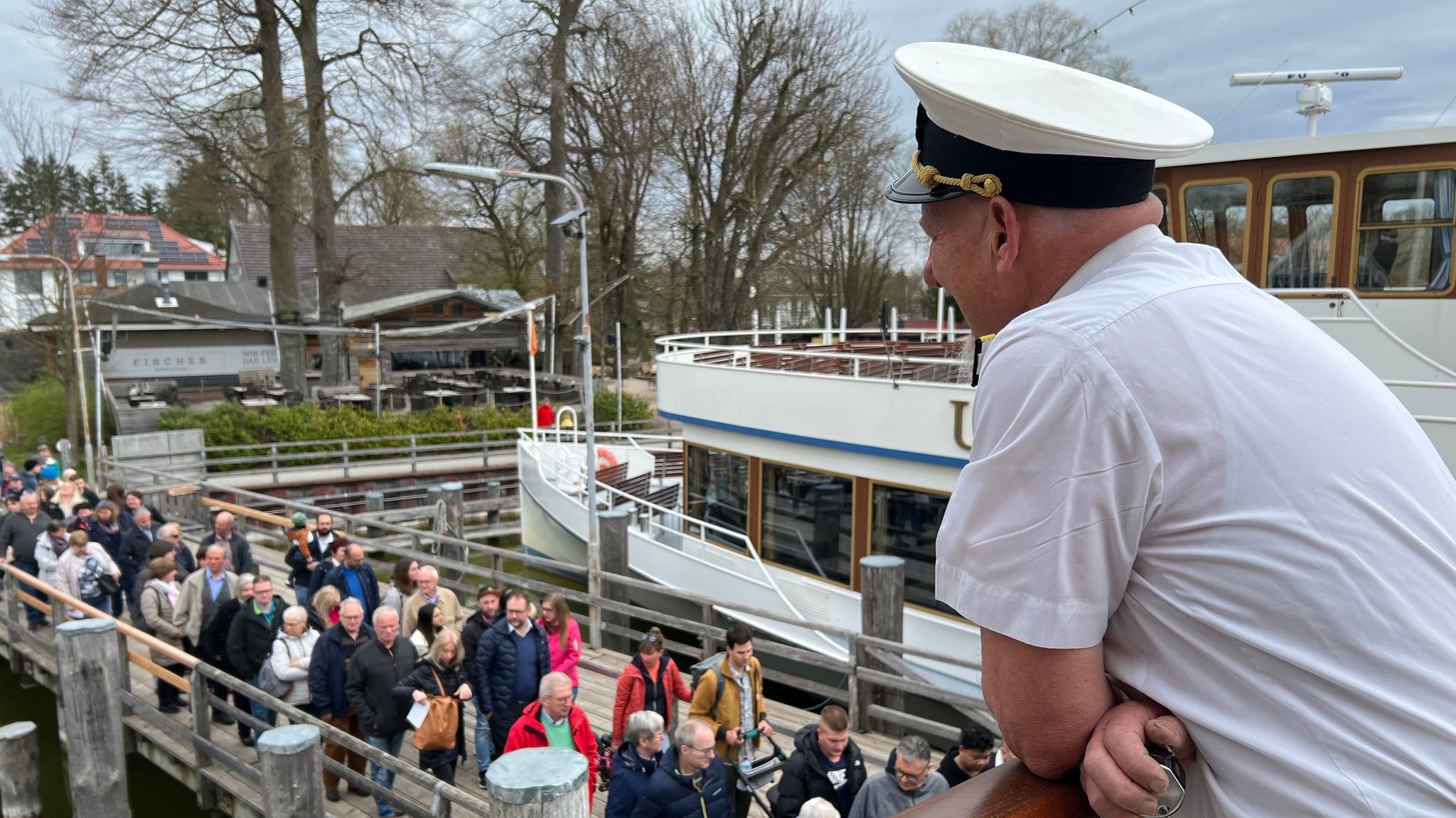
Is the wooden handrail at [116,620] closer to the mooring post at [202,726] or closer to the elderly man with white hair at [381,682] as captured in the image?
the mooring post at [202,726]

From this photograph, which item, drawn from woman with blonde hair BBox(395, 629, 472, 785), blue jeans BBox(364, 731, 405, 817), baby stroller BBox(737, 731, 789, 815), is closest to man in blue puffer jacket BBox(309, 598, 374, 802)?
blue jeans BBox(364, 731, 405, 817)

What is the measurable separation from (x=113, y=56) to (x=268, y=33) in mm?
3787

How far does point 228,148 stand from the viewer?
85.7 feet

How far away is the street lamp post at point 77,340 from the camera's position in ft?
69.6

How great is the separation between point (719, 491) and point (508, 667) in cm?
604

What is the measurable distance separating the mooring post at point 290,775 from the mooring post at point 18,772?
387cm

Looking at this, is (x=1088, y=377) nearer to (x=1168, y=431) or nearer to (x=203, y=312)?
(x=1168, y=431)

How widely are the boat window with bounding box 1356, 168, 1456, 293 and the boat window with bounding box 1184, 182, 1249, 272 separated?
99 cm

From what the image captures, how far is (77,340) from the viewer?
2062 cm

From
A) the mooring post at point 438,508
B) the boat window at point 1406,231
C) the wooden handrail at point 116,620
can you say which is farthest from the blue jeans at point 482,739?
the mooring post at point 438,508

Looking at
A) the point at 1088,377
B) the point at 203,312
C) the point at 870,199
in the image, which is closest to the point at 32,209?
the point at 203,312

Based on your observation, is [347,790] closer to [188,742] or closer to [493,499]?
[188,742]

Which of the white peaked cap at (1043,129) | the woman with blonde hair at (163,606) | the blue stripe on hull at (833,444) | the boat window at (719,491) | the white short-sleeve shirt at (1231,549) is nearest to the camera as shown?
the white short-sleeve shirt at (1231,549)

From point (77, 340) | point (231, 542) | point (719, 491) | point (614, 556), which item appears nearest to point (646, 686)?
point (614, 556)
